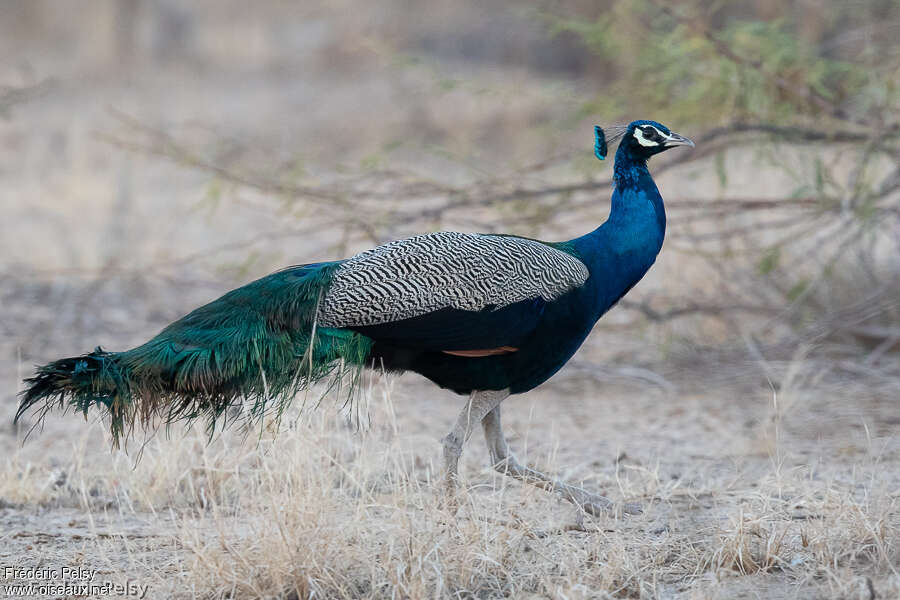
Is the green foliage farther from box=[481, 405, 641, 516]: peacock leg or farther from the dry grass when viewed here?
the dry grass

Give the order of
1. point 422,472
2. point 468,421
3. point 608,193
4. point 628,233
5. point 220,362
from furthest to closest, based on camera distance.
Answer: point 608,193 → point 422,472 → point 628,233 → point 468,421 → point 220,362

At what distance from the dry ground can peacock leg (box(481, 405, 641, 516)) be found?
7cm

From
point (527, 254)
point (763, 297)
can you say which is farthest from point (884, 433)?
point (527, 254)

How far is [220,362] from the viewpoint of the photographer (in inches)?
119

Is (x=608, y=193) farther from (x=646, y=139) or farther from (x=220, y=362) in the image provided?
(x=220, y=362)

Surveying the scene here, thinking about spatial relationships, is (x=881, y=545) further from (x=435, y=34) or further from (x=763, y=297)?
(x=435, y=34)

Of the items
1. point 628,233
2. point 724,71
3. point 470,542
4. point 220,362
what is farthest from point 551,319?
point 724,71

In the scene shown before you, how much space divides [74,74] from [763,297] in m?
12.3

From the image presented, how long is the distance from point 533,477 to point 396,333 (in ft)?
2.17

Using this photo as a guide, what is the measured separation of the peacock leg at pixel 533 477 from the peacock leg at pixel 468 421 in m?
0.11

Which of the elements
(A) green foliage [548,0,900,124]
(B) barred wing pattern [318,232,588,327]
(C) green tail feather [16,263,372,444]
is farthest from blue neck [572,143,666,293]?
(A) green foliage [548,0,900,124]

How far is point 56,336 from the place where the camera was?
21.3 feet

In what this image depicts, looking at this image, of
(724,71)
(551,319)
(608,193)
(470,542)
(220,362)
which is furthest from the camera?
(608,193)

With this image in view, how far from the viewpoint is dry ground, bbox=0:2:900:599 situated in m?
2.83
